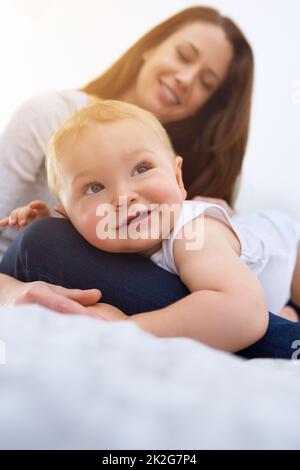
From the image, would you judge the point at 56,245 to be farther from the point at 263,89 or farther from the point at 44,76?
the point at 44,76

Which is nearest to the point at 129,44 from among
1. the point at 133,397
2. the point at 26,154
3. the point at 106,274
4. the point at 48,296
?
the point at 26,154

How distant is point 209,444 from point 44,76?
6.49ft

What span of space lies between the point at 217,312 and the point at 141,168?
0.99ft

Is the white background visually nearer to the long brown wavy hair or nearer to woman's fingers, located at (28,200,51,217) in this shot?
the long brown wavy hair

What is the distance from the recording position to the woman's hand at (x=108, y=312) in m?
0.70

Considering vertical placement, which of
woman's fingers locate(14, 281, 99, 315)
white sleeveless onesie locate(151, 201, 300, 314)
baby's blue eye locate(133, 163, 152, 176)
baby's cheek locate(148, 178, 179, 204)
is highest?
baby's blue eye locate(133, 163, 152, 176)

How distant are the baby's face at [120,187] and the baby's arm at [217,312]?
0.13m

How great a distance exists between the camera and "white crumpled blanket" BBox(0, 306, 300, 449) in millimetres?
330

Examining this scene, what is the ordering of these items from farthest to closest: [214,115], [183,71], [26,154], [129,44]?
[129,44] < [214,115] < [183,71] < [26,154]

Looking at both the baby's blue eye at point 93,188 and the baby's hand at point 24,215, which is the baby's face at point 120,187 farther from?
the baby's hand at point 24,215

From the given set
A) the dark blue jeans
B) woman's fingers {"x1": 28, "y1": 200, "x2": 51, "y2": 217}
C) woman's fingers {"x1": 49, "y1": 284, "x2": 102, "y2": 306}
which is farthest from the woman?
woman's fingers {"x1": 49, "y1": 284, "x2": 102, "y2": 306}

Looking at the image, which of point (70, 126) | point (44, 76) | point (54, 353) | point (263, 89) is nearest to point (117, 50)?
point (44, 76)

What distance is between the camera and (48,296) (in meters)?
0.66

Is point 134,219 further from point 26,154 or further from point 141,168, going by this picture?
point 26,154
